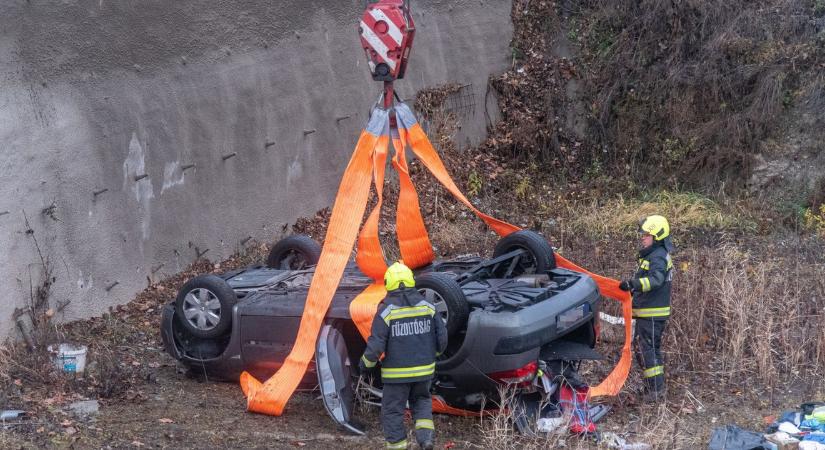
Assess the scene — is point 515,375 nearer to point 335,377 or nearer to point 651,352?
point 335,377

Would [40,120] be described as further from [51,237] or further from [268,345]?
[268,345]

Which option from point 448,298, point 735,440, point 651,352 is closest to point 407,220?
point 448,298

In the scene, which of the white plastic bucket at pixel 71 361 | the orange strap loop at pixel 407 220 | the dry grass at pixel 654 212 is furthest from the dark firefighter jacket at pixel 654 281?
the white plastic bucket at pixel 71 361

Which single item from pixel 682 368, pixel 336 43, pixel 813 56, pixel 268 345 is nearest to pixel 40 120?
pixel 268 345

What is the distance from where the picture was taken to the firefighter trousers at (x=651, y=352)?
777 centimetres

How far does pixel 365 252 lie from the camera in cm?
732

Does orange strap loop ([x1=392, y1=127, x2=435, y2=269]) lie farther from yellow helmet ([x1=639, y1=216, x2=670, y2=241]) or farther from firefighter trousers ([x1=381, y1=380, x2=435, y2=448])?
yellow helmet ([x1=639, y1=216, x2=670, y2=241])

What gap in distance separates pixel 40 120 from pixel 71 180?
0.62m

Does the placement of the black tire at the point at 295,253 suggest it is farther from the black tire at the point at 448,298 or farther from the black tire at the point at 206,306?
the black tire at the point at 448,298

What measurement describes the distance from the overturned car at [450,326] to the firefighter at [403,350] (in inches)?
10.4

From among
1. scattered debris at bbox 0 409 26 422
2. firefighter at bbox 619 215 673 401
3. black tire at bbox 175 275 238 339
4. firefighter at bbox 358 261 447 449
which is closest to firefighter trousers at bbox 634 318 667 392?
firefighter at bbox 619 215 673 401

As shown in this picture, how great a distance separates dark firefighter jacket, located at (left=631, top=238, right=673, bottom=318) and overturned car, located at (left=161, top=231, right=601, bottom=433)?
73cm

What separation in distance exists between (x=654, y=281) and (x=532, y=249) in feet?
3.58

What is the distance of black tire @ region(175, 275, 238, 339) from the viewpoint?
7383 millimetres
